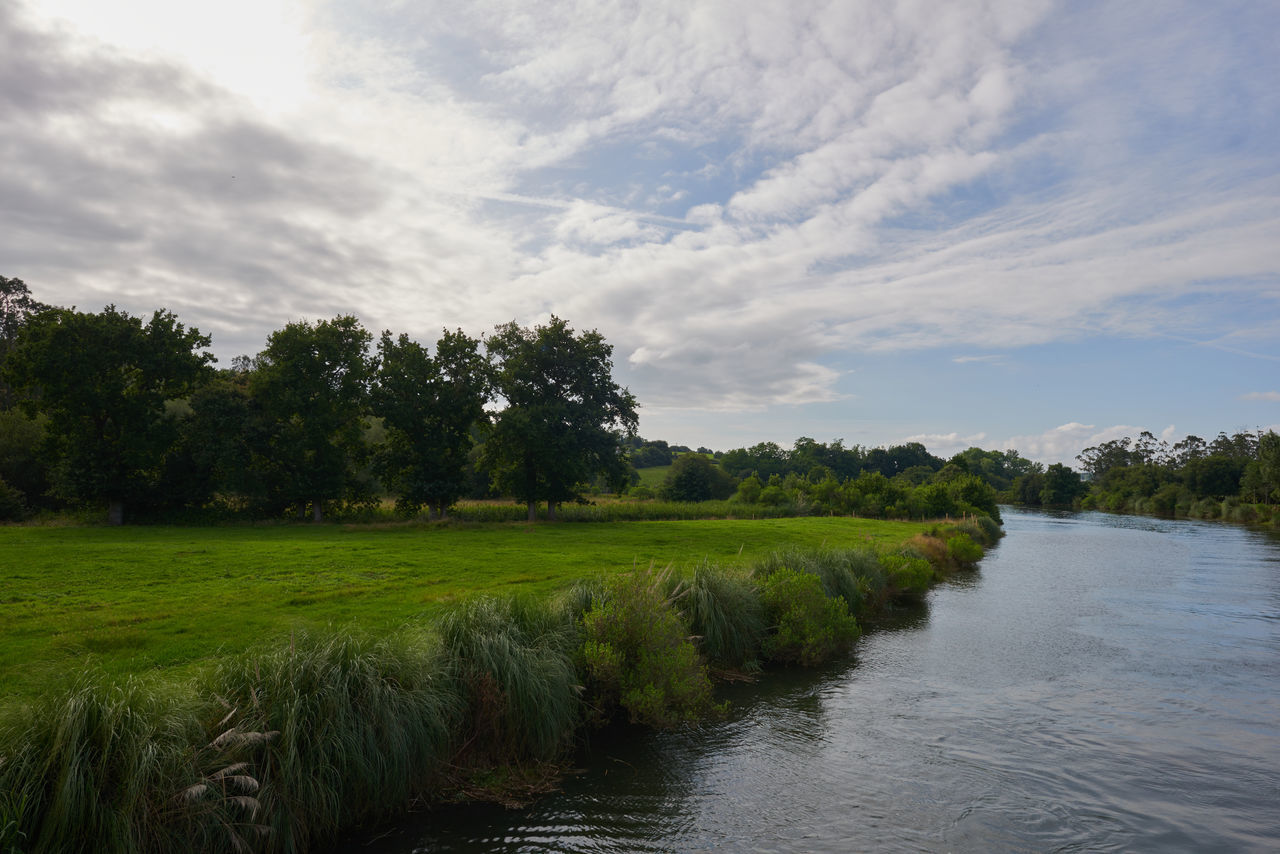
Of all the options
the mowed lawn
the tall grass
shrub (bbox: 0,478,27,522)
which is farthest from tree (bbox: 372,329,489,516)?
the tall grass

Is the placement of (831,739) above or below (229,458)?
below

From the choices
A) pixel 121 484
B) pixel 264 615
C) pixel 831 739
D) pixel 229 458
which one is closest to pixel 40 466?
pixel 121 484

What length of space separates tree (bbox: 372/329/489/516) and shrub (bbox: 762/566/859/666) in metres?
32.6

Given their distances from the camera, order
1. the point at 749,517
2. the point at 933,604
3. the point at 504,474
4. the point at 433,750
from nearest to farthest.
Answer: the point at 433,750 → the point at 933,604 → the point at 504,474 → the point at 749,517

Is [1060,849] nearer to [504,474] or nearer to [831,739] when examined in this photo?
[831,739]

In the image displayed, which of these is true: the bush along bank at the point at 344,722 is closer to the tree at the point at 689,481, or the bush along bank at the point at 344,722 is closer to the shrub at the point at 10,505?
the shrub at the point at 10,505

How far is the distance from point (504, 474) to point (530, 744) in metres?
41.0

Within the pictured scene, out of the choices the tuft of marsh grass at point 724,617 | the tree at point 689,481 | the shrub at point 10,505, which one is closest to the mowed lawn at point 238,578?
the tuft of marsh grass at point 724,617

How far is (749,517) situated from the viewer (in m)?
69.8

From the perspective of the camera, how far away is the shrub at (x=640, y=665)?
13.6m

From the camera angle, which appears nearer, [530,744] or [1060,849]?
[1060,849]

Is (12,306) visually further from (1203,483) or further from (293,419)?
(1203,483)

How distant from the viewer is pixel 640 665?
13.8m

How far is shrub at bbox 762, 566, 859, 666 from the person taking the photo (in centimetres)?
1916
